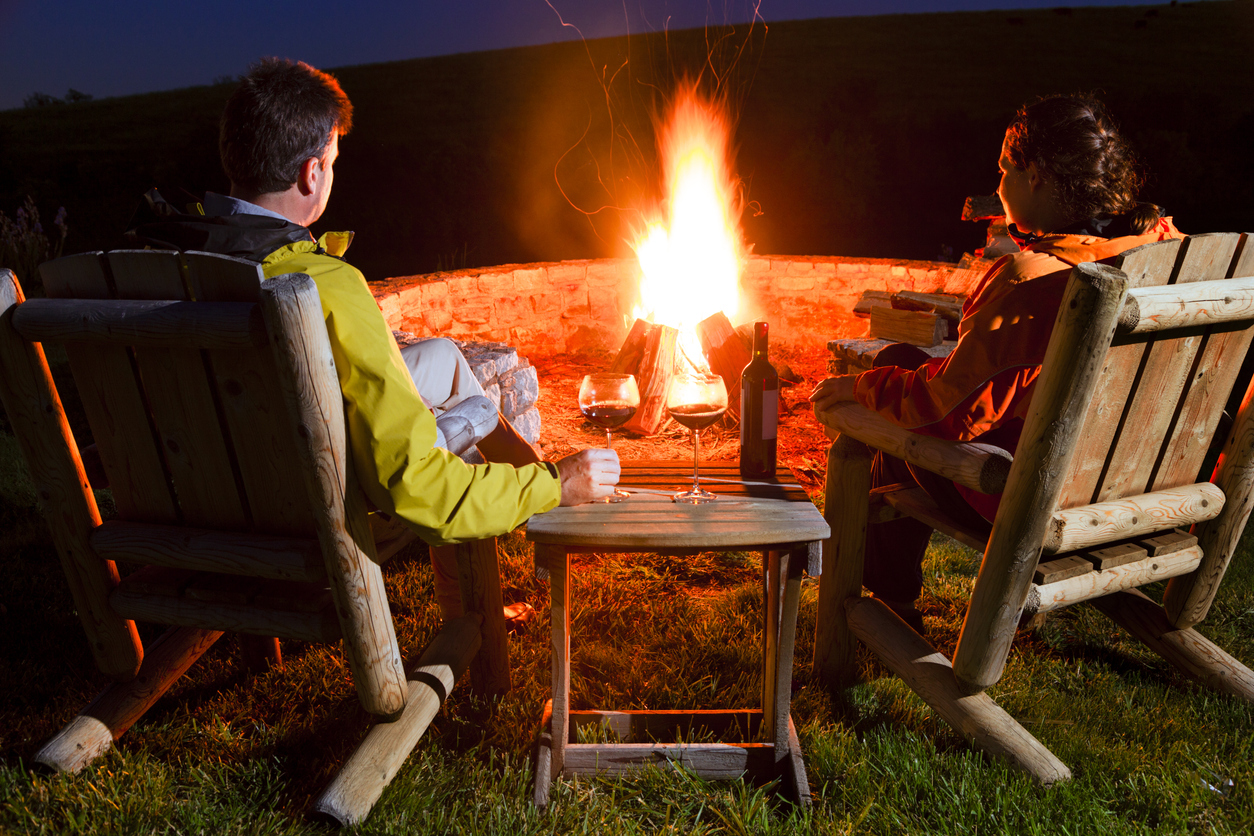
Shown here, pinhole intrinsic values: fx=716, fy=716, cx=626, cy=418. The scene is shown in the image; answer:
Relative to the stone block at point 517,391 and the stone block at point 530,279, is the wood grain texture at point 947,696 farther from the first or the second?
the stone block at point 530,279

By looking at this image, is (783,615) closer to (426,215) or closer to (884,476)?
(884,476)

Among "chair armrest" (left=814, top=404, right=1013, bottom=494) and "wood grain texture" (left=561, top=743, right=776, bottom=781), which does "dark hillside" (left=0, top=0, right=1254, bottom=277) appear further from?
"wood grain texture" (left=561, top=743, right=776, bottom=781)

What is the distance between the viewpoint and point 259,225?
1.58 metres

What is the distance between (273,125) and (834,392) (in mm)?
1710

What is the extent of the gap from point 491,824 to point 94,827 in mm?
897

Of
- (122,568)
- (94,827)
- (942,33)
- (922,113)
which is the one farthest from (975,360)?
(942,33)

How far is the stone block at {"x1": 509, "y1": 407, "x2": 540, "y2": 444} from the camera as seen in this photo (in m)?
4.02

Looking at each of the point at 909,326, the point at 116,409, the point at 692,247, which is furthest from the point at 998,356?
the point at 692,247

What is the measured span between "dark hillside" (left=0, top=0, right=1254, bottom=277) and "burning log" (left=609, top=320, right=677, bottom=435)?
3.81m

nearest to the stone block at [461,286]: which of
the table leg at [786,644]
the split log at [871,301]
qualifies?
the split log at [871,301]

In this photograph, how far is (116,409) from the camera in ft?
5.12

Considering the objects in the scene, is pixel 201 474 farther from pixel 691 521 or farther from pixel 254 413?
pixel 691 521

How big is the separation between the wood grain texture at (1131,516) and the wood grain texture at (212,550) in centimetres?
177

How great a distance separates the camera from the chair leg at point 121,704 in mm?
1730
